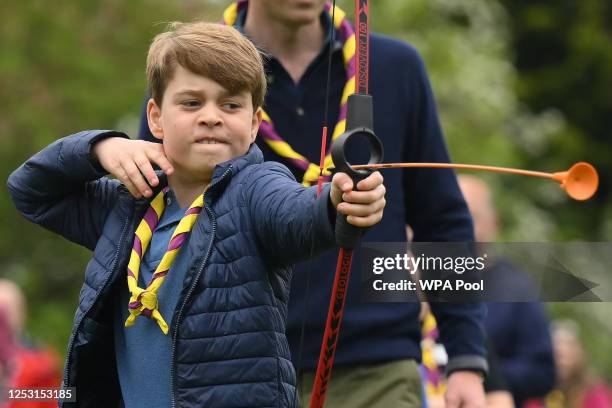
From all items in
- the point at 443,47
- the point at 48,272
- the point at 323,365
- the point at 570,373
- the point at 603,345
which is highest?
the point at 443,47

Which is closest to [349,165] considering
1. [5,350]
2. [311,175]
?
[311,175]

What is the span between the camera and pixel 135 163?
4.29m

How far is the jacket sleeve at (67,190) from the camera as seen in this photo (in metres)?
4.41

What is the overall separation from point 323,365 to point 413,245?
493 millimetres

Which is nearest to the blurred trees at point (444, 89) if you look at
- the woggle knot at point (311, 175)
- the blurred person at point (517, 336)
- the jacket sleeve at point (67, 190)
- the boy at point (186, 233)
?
the blurred person at point (517, 336)

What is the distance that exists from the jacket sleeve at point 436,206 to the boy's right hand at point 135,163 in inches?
58.9

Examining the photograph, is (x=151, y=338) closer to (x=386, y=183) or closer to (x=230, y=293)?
(x=230, y=293)

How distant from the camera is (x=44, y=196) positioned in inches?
178

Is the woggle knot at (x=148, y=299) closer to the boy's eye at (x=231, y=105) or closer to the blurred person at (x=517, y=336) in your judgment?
the boy's eye at (x=231, y=105)

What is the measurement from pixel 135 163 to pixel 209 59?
0.36m

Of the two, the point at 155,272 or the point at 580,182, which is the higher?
the point at 580,182

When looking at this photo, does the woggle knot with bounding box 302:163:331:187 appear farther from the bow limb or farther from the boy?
the bow limb

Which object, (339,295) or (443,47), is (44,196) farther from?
(443,47)

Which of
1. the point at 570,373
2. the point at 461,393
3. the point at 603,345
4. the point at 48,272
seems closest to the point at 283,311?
the point at 461,393
